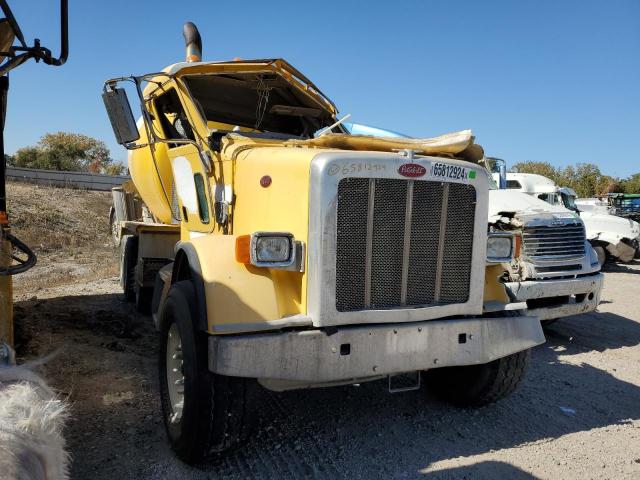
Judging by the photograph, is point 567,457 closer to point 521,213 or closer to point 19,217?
point 521,213

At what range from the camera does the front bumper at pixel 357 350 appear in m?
2.73

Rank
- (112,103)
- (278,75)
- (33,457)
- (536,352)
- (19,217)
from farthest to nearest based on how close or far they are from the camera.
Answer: (19,217), (536,352), (278,75), (112,103), (33,457)

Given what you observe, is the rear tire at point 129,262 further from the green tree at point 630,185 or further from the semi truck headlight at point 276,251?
the green tree at point 630,185

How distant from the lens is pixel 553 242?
21.5 feet

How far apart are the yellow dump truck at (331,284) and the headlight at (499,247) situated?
1 centimetres

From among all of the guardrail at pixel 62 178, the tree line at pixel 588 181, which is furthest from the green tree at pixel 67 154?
Result: the tree line at pixel 588 181

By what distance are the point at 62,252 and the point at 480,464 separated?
15162mm

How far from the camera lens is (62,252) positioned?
50.8 feet

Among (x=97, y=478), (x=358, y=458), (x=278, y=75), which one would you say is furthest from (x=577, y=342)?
(x=97, y=478)

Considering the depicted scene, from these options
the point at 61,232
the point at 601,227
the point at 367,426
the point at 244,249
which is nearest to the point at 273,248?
the point at 244,249

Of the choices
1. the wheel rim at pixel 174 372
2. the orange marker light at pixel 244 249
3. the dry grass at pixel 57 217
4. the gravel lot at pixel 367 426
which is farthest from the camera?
the dry grass at pixel 57 217

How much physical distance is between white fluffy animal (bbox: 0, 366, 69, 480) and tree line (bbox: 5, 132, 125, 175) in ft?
145

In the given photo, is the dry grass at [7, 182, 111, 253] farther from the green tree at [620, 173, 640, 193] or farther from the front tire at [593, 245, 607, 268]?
the green tree at [620, 173, 640, 193]

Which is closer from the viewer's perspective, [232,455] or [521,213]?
[232,455]
